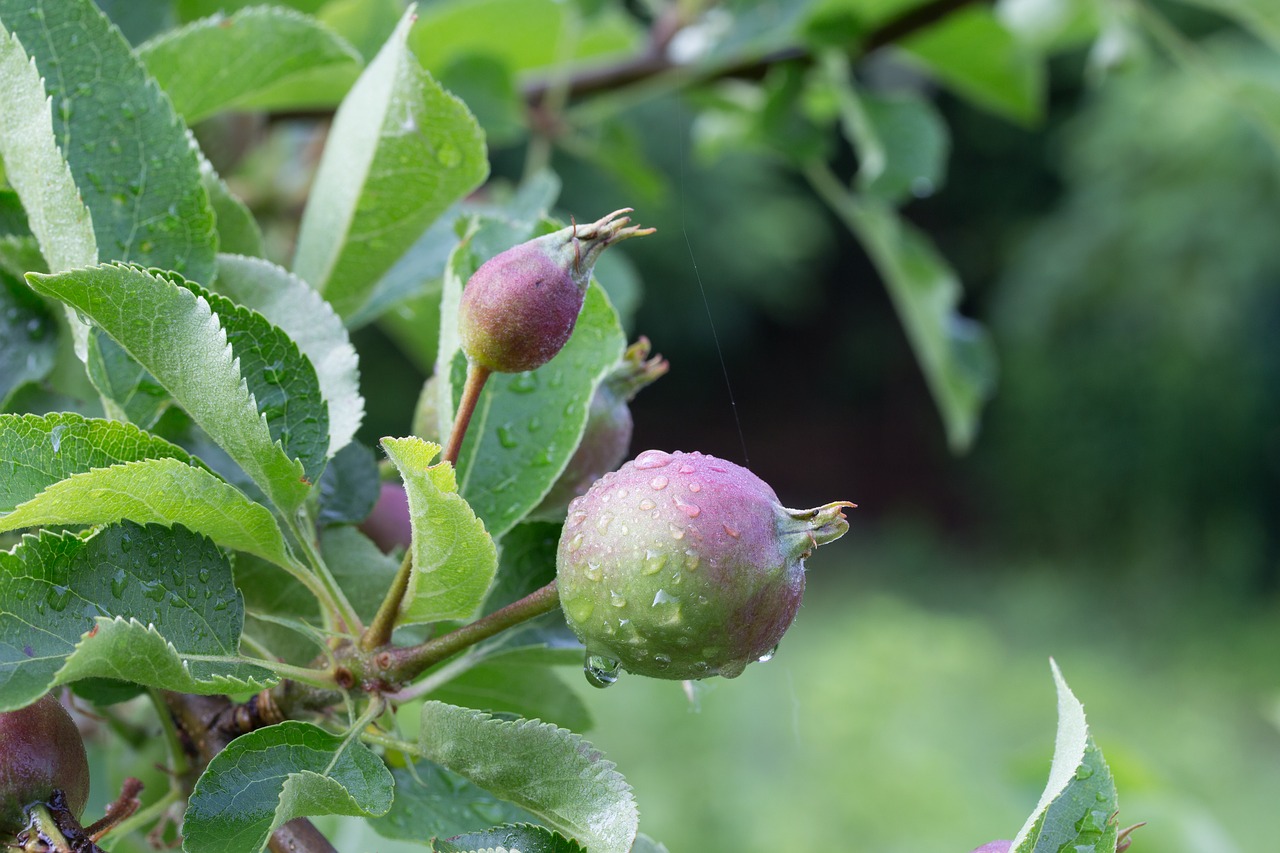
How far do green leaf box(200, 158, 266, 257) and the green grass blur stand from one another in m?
0.29

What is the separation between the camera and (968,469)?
922cm

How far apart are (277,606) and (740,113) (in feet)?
2.80

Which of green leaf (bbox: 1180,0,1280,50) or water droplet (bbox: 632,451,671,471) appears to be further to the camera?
green leaf (bbox: 1180,0,1280,50)

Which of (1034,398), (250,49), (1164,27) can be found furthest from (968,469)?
(250,49)

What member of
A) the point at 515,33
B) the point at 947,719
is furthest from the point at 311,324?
the point at 947,719

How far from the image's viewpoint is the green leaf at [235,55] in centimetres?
58

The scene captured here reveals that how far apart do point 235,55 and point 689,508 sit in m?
0.38

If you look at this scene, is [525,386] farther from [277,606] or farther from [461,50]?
[461,50]

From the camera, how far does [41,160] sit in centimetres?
42

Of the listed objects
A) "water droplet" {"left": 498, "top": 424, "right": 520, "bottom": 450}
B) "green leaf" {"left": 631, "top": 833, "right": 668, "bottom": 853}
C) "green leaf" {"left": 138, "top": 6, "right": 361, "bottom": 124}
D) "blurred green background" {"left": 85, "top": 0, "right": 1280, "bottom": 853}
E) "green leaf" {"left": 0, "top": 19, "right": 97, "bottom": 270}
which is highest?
"green leaf" {"left": 0, "top": 19, "right": 97, "bottom": 270}

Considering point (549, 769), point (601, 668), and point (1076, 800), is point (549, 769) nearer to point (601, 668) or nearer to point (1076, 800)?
point (601, 668)

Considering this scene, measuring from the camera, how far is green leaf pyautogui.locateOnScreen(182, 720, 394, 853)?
0.38 meters

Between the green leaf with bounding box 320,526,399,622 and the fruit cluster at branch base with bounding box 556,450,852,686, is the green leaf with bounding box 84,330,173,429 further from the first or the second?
the fruit cluster at branch base with bounding box 556,450,852,686

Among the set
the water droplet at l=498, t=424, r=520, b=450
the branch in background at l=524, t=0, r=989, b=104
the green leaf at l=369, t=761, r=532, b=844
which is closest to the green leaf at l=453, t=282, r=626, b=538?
the water droplet at l=498, t=424, r=520, b=450
